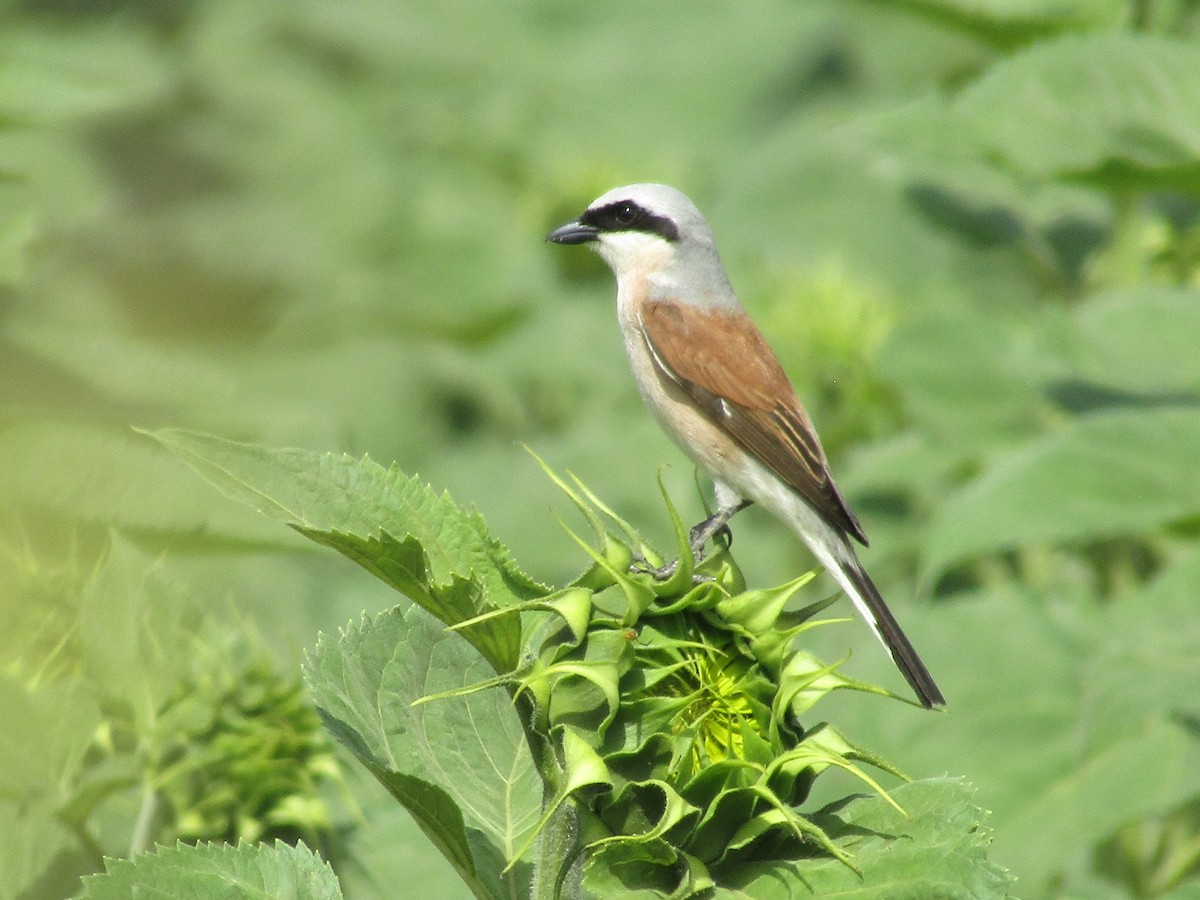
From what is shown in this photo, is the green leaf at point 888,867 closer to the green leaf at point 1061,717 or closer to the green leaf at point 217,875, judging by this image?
the green leaf at point 217,875

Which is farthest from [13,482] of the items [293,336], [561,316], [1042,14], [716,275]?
[293,336]

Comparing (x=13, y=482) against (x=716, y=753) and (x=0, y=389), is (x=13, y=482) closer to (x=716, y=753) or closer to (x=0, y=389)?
(x=0, y=389)

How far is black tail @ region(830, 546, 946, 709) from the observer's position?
2789mm

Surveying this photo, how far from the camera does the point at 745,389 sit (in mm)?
3396

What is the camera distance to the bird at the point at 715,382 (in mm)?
3303

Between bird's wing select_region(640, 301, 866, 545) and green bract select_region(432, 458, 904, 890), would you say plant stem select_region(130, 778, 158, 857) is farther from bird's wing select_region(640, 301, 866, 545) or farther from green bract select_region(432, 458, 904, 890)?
bird's wing select_region(640, 301, 866, 545)

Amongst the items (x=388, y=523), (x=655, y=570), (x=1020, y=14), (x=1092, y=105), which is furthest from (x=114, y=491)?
(x=1020, y=14)

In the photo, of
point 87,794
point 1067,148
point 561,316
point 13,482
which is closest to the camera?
point 13,482

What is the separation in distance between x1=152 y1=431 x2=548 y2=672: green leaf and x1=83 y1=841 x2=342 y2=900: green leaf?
308 millimetres

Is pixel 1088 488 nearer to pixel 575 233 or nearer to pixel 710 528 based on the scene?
pixel 710 528

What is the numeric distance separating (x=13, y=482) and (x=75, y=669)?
1.17 ft

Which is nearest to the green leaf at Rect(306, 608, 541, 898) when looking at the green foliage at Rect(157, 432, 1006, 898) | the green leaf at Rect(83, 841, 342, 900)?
the green foliage at Rect(157, 432, 1006, 898)

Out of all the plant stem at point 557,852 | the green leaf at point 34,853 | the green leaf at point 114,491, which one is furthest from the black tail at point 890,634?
the green leaf at point 34,853

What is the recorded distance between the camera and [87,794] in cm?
208
